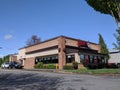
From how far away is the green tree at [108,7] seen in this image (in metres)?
29.5

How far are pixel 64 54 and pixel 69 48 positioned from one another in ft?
6.80

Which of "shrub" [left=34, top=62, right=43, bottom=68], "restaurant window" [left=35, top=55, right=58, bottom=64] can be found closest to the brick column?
"restaurant window" [left=35, top=55, right=58, bottom=64]

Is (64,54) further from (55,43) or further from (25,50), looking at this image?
(25,50)

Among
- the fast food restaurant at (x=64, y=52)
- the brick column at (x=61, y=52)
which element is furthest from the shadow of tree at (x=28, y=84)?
the brick column at (x=61, y=52)

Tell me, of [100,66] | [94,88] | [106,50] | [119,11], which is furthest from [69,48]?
[94,88]

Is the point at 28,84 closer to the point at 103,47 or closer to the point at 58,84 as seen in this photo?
the point at 58,84

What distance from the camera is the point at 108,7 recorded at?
31000 mm

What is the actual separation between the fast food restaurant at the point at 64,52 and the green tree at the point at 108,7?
49.1 feet

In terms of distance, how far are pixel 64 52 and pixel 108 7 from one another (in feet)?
57.7

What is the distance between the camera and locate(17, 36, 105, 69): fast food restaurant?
46.3 meters

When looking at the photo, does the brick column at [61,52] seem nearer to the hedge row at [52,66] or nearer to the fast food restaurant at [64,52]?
the fast food restaurant at [64,52]

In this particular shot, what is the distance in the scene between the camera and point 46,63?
5206cm

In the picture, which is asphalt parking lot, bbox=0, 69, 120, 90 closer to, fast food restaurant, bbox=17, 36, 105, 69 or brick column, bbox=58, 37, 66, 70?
fast food restaurant, bbox=17, 36, 105, 69

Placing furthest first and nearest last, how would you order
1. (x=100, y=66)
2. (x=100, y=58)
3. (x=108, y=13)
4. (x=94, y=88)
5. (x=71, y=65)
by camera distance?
(x=100, y=58)
(x=100, y=66)
(x=71, y=65)
(x=108, y=13)
(x=94, y=88)
